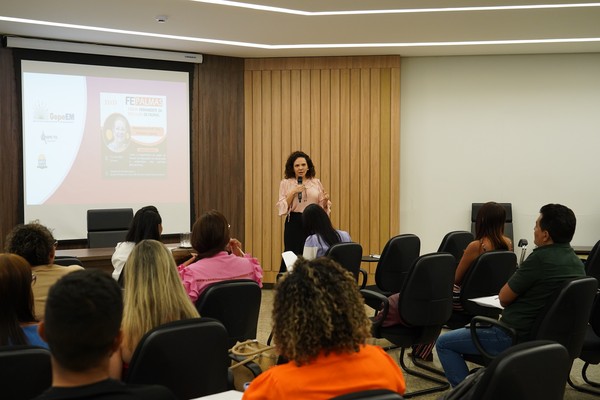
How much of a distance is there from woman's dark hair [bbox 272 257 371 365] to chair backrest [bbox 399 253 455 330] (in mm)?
2097

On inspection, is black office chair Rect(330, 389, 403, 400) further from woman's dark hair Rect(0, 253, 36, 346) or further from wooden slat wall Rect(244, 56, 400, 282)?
wooden slat wall Rect(244, 56, 400, 282)

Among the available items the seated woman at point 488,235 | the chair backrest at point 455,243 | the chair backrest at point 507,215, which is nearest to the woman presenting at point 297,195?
the chair backrest at point 455,243

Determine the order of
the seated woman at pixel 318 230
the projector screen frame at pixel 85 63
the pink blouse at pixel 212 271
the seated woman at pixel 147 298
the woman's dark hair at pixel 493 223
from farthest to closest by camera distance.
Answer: the projector screen frame at pixel 85 63 < the seated woman at pixel 318 230 < the woman's dark hair at pixel 493 223 < the pink blouse at pixel 212 271 < the seated woman at pixel 147 298

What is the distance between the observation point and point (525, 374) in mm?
1860

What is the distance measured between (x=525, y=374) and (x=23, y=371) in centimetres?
154

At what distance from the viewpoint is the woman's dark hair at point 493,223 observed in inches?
172

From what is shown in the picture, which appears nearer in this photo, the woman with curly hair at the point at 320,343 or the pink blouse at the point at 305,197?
the woman with curly hair at the point at 320,343

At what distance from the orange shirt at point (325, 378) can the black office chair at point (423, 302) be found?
210 cm

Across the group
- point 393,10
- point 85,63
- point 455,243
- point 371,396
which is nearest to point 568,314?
point 371,396

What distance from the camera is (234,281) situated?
3186 mm

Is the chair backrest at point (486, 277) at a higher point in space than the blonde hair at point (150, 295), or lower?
lower

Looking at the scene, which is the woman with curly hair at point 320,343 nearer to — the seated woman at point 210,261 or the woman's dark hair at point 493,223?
the seated woman at point 210,261

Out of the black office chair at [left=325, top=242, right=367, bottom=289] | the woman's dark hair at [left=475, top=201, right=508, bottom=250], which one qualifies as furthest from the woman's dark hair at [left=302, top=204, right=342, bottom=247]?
the woman's dark hair at [left=475, top=201, right=508, bottom=250]

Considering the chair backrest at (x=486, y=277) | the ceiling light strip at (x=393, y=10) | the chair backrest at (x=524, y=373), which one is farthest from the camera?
the ceiling light strip at (x=393, y=10)
